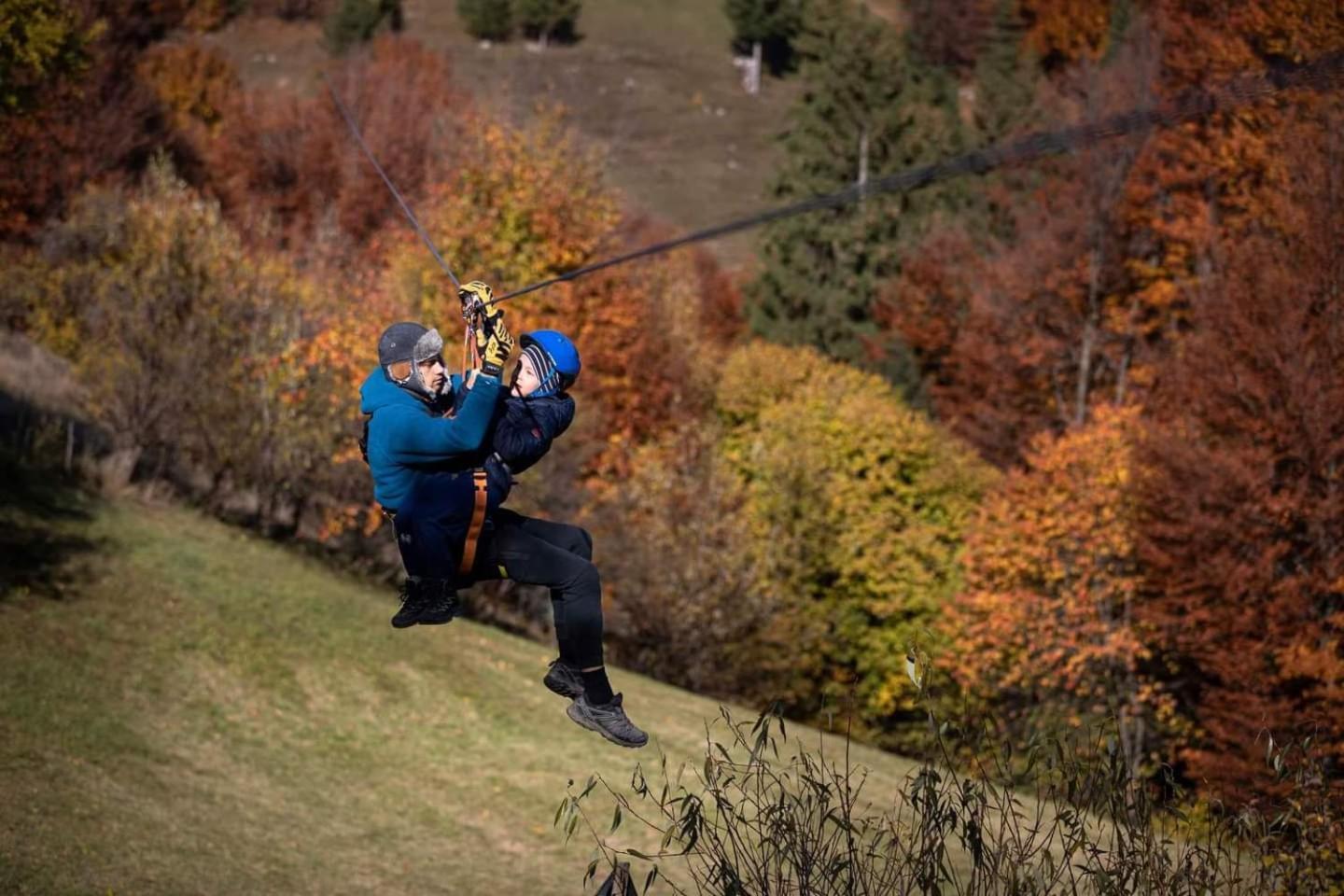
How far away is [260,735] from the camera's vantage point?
23.3 metres

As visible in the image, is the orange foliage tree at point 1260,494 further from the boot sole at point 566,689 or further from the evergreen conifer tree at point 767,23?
the evergreen conifer tree at point 767,23

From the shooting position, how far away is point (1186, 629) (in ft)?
95.1

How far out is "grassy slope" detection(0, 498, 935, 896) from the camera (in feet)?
61.7

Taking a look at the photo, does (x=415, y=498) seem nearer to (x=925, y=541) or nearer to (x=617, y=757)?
(x=617, y=757)

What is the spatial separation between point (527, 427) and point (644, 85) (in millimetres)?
106495

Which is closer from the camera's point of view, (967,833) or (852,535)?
(967,833)

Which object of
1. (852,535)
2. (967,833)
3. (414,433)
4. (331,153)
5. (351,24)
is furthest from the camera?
(351,24)

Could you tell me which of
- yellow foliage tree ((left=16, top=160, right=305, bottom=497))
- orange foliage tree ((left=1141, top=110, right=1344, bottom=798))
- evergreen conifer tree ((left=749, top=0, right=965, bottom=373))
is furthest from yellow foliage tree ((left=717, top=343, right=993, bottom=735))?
yellow foliage tree ((left=16, top=160, right=305, bottom=497))

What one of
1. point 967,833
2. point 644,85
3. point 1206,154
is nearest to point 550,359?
point 967,833

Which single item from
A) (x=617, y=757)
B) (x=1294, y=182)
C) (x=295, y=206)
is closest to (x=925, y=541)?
(x=1294, y=182)

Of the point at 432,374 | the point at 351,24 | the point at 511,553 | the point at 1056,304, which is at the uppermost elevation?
the point at 432,374

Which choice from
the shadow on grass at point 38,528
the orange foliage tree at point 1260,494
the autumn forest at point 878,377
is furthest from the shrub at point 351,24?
the orange foliage tree at point 1260,494

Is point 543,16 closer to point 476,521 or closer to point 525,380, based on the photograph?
point 525,380

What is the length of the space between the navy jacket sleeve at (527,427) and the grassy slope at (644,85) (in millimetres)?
80192
